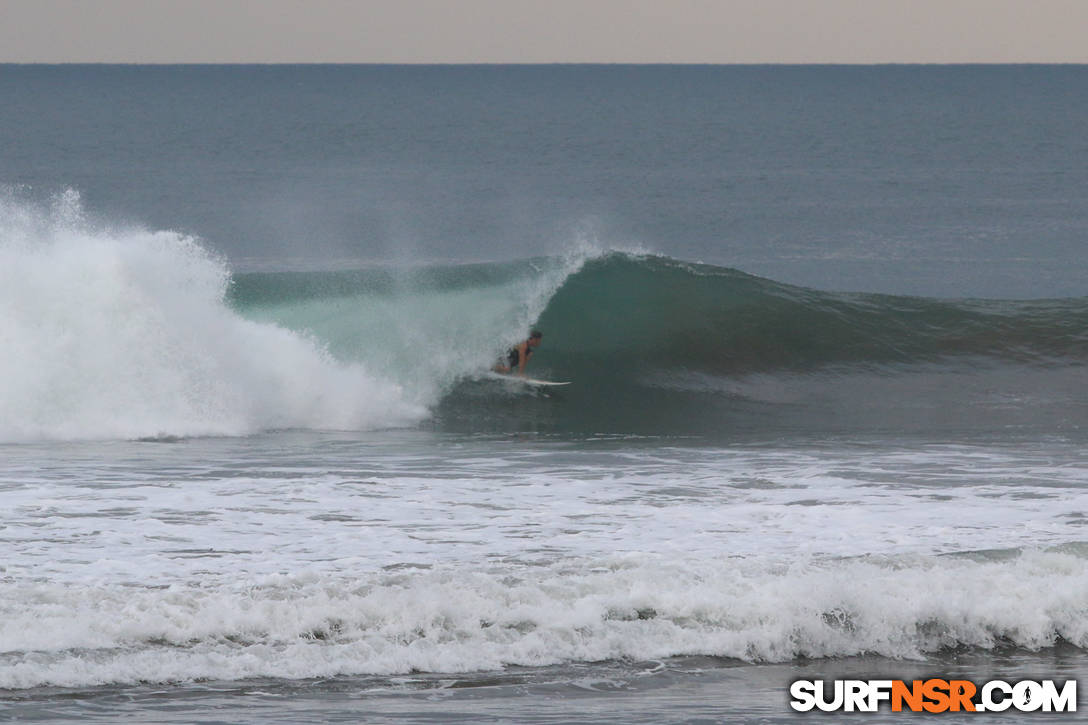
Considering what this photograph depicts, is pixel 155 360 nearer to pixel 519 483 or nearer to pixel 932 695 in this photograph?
pixel 519 483

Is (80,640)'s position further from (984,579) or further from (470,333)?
(470,333)

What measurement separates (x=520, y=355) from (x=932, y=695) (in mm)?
11320

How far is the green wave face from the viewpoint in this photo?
16.6 metres

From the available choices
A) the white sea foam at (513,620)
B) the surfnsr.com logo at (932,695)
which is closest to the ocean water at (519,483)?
the white sea foam at (513,620)

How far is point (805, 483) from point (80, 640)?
19.4ft

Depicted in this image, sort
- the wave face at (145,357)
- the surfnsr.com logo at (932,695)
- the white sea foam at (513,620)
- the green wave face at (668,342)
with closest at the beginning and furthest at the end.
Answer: the surfnsr.com logo at (932,695) → the white sea foam at (513,620) → the wave face at (145,357) → the green wave face at (668,342)

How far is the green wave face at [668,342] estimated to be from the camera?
16.6m

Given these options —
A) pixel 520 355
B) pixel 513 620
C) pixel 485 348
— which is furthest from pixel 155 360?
pixel 513 620

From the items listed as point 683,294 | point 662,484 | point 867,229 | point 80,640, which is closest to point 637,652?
point 80,640

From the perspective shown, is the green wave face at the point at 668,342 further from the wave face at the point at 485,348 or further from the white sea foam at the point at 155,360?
the white sea foam at the point at 155,360

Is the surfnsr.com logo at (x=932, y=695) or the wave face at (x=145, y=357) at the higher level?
the wave face at (x=145, y=357)

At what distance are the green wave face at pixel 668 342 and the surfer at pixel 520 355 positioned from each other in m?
0.15

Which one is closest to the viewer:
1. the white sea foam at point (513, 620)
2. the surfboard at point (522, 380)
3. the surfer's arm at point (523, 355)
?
the white sea foam at point (513, 620)

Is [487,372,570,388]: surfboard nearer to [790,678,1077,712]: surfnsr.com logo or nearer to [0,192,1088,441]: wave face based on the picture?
[0,192,1088,441]: wave face
